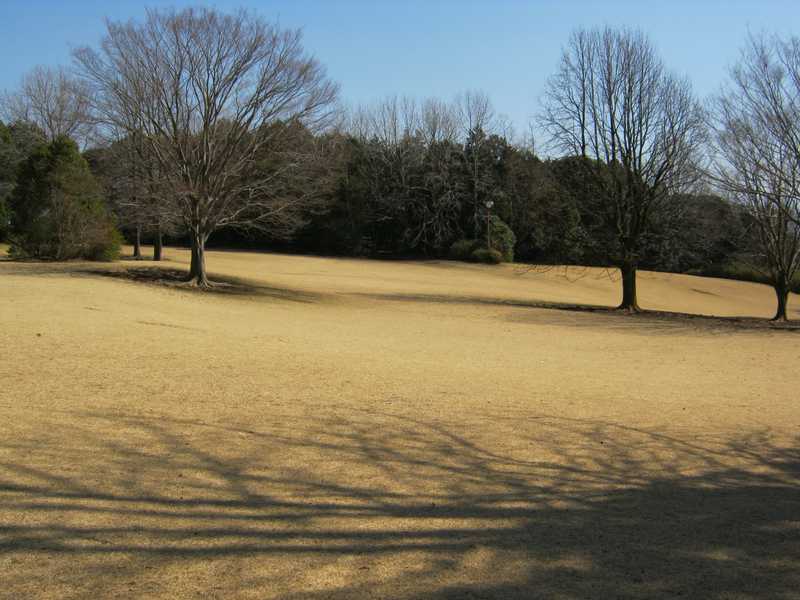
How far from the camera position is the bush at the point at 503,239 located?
50.1 m

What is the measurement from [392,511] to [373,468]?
1121mm

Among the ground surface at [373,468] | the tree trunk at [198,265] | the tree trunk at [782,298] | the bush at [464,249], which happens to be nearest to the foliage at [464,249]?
the bush at [464,249]

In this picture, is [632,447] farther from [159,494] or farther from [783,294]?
[783,294]

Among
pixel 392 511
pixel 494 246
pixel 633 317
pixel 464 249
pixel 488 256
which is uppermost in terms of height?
pixel 494 246

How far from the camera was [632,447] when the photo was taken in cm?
777

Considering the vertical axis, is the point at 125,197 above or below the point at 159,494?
above

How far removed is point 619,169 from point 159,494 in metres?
26.0

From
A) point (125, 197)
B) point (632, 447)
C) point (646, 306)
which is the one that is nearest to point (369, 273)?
point (646, 306)

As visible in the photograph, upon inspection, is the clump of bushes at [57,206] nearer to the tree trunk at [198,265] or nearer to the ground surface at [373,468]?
the tree trunk at [198,265]

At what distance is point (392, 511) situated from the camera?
5.32 m

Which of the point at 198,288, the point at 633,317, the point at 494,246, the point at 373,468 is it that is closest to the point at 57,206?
the point at 198,288

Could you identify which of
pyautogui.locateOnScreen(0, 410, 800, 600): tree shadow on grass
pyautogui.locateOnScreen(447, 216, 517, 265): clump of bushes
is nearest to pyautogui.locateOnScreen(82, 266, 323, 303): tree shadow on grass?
pyautogui.locateOnScreen(0, 410, 800, 600): tree shadow on grass

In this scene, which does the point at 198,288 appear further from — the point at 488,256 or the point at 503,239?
the point at 503,239

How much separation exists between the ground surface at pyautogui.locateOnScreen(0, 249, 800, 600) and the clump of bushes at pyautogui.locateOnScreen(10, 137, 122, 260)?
1464 cm
